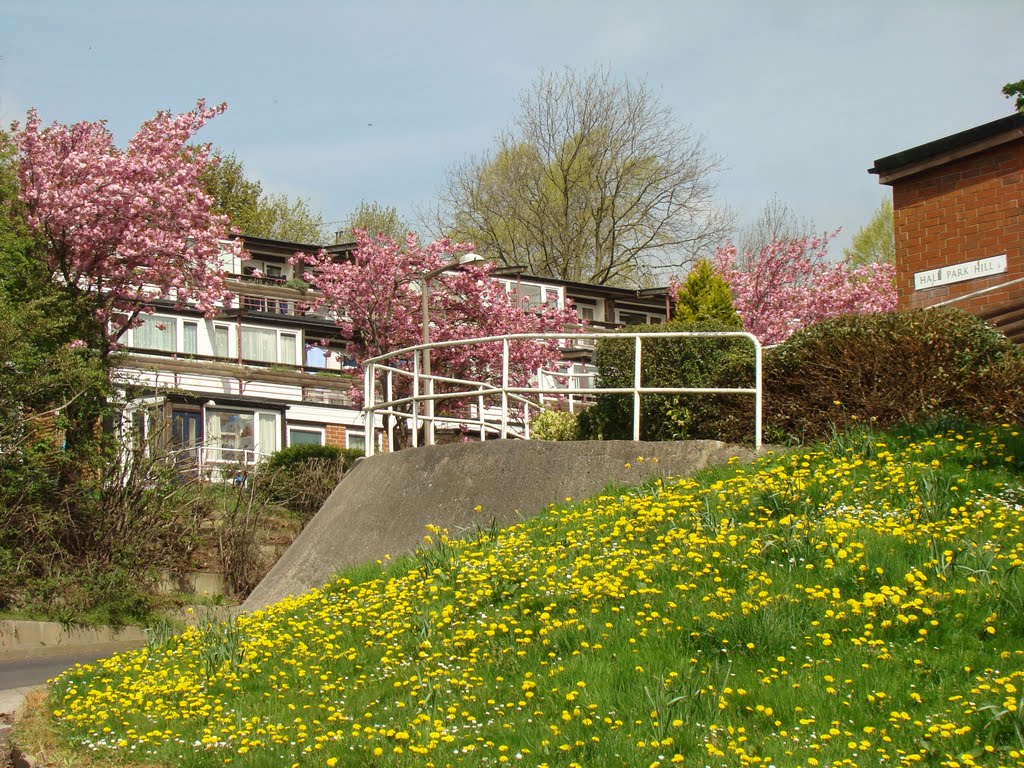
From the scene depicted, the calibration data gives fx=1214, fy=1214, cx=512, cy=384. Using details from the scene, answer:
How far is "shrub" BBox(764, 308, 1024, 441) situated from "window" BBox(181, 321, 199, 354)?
39567 mm

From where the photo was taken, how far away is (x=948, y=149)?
679 inches

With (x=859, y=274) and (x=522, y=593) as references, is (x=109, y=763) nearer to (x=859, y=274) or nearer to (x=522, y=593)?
(x=522, y=593)

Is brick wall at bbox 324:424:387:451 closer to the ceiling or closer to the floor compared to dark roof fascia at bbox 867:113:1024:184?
closer to the floor

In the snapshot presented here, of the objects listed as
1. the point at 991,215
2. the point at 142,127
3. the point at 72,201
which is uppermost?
the point at 142,127

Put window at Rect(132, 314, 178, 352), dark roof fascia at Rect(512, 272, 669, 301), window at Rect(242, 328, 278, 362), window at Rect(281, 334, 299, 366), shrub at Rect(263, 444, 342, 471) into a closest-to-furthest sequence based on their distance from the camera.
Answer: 1. shrub at Rect(263, 444, 342, 471)
2. window at Rect(132, 314, 178, 352)
3. window at Rect(242, 328, 278, 362)
4. dark roof fascia at Rect(512, 272, 669, 301)
5. window at Rect(281, 334, 299, 366)

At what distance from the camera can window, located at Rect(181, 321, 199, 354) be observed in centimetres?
4800

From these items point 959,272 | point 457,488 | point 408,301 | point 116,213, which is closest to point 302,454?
point 408,301

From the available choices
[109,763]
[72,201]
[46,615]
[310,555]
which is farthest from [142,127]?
[109,763]

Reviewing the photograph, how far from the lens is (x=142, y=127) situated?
85.9ft

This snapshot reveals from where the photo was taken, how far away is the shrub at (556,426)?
49.1 feet

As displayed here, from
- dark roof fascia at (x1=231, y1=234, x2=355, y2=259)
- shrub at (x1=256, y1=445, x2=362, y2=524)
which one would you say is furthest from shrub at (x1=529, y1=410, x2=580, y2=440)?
dark roof fascia at (x1=231, y1=234, x2=355, y2=259)

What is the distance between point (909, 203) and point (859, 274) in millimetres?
21784

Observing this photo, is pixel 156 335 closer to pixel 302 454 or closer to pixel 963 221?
pixel 302 454

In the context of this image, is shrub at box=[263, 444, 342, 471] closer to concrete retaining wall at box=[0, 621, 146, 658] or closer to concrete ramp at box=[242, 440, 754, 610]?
concrete retaining wall at box=[0, 621, 146, 658]
